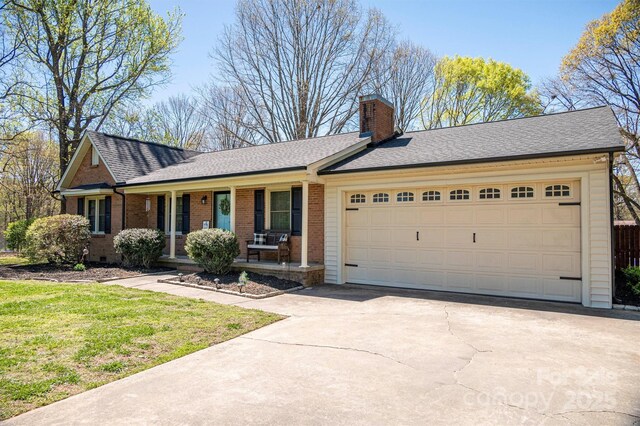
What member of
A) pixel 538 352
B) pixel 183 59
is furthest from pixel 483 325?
pixel 183 59

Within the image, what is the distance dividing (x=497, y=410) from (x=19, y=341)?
5.66 m

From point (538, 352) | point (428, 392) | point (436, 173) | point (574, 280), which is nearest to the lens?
point (428, 392)

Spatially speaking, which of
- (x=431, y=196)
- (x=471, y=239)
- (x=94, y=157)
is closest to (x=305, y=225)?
(x=431, y=196)

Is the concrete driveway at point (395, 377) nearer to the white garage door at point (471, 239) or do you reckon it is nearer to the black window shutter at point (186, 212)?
the white garage door at point (471, 239)

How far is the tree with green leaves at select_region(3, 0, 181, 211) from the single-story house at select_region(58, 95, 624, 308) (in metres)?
9.06

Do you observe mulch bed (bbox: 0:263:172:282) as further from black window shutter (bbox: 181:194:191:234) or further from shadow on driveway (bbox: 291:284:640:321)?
shadow on driveway (bbox: 291:284:640:321)

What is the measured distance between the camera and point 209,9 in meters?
18.2

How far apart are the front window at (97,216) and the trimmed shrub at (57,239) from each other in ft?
7.95

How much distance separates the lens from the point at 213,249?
10641mm

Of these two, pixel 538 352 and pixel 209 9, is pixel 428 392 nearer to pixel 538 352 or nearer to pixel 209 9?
pixel 538 352

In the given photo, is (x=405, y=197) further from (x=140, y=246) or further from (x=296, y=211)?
(x=140, y=246)

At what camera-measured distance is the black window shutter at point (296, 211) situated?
37.7 feet

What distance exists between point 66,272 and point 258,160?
675 cm

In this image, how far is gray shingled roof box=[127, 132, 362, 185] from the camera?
11312 mm
